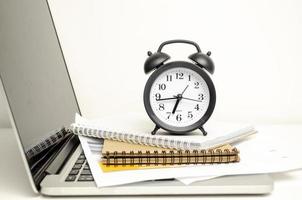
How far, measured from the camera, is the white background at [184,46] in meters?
1.21

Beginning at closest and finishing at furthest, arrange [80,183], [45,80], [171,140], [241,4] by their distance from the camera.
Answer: [80,183] → [171,140] → [45,80] → [241,4]

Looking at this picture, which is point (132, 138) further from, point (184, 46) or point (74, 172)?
point (184, 46)

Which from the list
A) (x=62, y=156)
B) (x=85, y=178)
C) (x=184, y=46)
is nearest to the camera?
(x=85, y=178)

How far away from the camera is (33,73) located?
91cm

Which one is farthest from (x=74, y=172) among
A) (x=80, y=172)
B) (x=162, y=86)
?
(x=162, y=86)

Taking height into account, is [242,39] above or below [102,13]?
below

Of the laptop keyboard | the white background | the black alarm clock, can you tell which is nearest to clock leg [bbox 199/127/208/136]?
the black alarm clock

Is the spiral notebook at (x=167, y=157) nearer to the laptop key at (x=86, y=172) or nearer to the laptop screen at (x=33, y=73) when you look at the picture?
the laptop key at (x=86, y=172)

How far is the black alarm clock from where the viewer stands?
906mm

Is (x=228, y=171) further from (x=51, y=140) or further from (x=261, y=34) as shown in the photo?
(x=261, y=34)

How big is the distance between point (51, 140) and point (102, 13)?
0.43 m

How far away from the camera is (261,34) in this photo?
1.22 m

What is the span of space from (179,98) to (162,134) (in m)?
0.08

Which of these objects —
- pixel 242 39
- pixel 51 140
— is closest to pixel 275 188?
pixel 51 140
